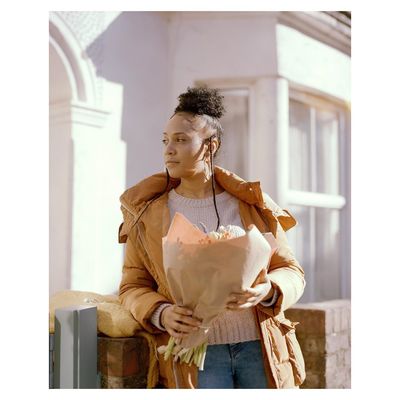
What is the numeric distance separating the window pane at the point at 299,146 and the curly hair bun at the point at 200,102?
7.06 feet

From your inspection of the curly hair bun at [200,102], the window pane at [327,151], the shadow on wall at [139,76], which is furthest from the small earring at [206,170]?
the window pane at [327,151]

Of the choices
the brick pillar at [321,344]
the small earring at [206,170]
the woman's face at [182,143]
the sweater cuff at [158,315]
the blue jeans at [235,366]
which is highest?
the woman's face at [182,143]

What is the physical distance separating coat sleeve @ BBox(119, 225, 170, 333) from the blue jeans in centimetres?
16

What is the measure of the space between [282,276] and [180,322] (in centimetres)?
31

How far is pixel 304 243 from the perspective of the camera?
3.91 metres

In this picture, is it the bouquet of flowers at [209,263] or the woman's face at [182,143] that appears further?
the woman's face at [182,143]

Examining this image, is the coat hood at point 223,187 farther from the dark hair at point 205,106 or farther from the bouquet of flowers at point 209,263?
the bouquet of flowers at point 209,263

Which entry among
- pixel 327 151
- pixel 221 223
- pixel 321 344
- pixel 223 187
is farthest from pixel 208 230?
pixel 327 151

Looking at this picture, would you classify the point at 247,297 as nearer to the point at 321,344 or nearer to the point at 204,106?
the point at 204,106

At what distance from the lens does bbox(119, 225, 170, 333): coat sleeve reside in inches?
57.9

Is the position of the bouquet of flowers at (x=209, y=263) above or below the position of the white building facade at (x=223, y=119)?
below

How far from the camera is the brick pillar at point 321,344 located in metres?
2.46
